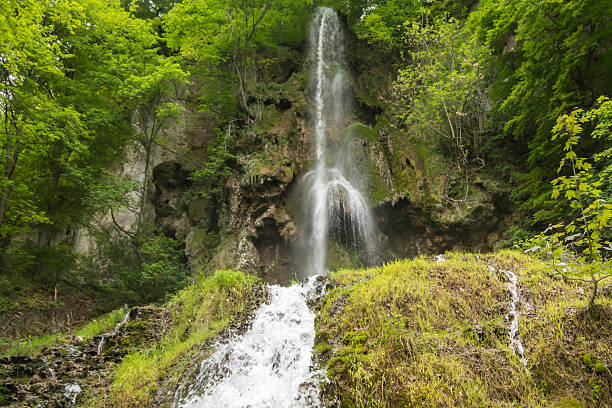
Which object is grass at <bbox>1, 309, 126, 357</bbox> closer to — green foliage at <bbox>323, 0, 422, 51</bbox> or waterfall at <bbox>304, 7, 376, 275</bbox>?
waterfall at <bbox>304, 7, 376, 275</bbox>

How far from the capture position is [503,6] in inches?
361

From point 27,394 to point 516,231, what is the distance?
11.6 meters

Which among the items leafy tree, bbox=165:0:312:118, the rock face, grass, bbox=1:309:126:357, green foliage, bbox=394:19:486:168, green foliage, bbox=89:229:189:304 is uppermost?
leafy tree, bbox=165:0:312:118

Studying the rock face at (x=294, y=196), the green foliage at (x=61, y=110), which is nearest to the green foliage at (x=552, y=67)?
the rock face at (x=294, y=196)

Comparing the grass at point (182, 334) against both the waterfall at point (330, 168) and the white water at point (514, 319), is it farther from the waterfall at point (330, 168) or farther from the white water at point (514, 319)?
the waterfall at point (330, 168)

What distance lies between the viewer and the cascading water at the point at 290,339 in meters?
3.99

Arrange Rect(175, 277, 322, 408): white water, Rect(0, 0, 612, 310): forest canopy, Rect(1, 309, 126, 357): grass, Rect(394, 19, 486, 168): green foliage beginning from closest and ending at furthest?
1. Rect(175, 277, 322, 408): white water
2. Rect(1, 309, 126, 357): grass
3. Rect(0, 0, 612, 310): forest canopy
4. Rect(394, 19, 486, 168): green foliage

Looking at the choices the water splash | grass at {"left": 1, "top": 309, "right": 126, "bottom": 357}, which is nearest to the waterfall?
grass at {"left": 1, "top": 309, "right": 126, "bottom": 357}

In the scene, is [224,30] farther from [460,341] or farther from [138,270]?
[460,341]

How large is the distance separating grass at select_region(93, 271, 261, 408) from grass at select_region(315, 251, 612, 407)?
2.01 m

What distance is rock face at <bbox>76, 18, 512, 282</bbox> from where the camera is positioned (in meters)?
10.9

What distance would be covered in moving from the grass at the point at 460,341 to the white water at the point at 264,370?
36 centimetres

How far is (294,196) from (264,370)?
811 centimetres

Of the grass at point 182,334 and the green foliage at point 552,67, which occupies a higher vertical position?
the green foliage at point 552,67
